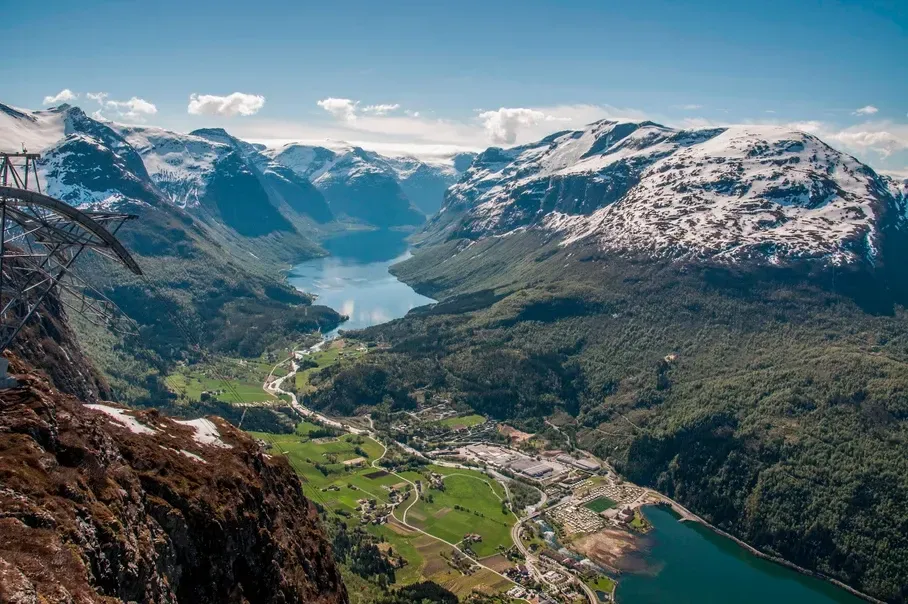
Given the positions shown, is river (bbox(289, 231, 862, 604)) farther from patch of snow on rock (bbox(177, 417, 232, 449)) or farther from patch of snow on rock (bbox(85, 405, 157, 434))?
patch of snow on rock (bbox(85, 405, 157, 434))

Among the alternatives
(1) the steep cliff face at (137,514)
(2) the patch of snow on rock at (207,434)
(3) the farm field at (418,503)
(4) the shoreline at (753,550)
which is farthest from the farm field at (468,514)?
(2) the patch of snow on rock at (207,434)

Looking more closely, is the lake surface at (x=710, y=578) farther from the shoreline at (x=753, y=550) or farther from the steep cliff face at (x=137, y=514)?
the steep cliff face at (x=137, y=514)

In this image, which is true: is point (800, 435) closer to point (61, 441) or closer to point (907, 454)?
point (907, 454)

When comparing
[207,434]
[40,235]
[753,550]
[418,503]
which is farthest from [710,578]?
[40,235]

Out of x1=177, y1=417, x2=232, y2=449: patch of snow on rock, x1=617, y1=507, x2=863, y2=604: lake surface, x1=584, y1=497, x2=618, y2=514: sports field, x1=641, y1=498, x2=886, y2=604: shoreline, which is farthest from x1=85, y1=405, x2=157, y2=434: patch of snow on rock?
x1=641, y1=498, x2=886, y2=604: shoreline

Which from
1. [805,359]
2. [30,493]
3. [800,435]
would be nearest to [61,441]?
[30,493]
